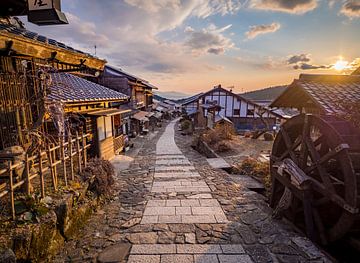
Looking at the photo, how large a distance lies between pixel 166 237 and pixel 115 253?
1.34 meters

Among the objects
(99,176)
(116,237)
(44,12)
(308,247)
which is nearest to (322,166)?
(308,247)

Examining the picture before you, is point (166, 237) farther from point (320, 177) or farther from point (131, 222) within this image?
point (320, 177)

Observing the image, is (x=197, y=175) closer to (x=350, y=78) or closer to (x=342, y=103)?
(x=342, y=103)

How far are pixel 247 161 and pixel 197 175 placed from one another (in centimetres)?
321

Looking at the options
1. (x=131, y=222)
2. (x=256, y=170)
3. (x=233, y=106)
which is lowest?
(x=131, y=222)

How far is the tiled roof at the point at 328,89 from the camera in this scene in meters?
6.43

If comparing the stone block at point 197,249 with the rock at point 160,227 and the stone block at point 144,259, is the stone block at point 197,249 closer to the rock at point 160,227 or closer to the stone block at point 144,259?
the stone block at point 144,259

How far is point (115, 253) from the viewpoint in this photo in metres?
4.95

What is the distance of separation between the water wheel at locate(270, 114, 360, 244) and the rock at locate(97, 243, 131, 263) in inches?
193

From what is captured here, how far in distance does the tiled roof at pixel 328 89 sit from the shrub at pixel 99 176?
7955 mm

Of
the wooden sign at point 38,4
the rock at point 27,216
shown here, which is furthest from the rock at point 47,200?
the wooden sign at point 38,4

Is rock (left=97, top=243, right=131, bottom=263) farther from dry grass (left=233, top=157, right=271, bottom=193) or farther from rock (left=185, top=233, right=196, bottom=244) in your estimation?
dry grass (left=233, top=157, right=271, bottom=193)

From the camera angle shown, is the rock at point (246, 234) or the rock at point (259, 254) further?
the rock at point (246, 234)

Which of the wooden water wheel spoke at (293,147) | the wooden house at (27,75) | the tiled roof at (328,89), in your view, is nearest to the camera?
the wooden house at (27,75)
